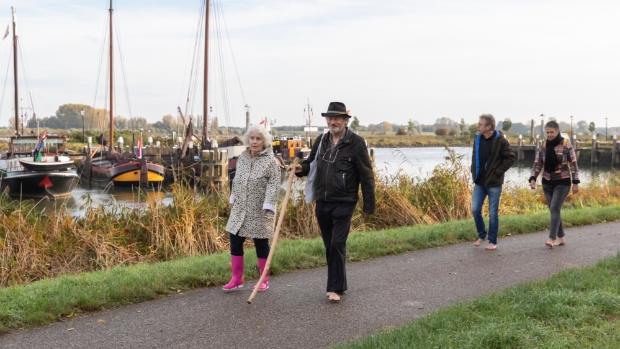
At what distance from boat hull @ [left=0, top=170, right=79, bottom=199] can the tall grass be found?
23.2 m

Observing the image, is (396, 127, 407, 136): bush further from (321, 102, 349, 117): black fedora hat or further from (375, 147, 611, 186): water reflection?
(321, 102, 349, 117): black fedora hat

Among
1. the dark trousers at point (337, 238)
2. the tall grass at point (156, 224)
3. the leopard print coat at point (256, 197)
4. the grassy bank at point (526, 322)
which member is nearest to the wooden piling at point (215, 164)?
the tall grass at point (156, 224)

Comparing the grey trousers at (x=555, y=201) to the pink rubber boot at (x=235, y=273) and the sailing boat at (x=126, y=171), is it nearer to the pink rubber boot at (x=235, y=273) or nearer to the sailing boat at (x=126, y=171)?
the pink rubber boot at (x=235, y=273)

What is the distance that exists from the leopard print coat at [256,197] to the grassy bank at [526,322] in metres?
2.11

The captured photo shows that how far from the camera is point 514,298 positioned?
20.3 ft

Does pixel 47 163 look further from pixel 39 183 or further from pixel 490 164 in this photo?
pixel 490 164

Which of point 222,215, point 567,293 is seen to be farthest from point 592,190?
point 567,293

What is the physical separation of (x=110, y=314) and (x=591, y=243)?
750 centimetres

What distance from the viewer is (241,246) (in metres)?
7.29

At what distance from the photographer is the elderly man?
22.5 feet

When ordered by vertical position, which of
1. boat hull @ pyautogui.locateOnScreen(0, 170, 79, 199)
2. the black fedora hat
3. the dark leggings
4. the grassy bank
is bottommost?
boat hull @ pyautogui.locateOnScreen(0, 170, 79, 199)

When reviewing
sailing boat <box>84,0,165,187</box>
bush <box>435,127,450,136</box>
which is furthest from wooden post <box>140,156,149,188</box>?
bush <box>435,127,450,136</box>

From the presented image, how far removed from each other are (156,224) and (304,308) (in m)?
5.11

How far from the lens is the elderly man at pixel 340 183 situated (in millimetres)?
6863
